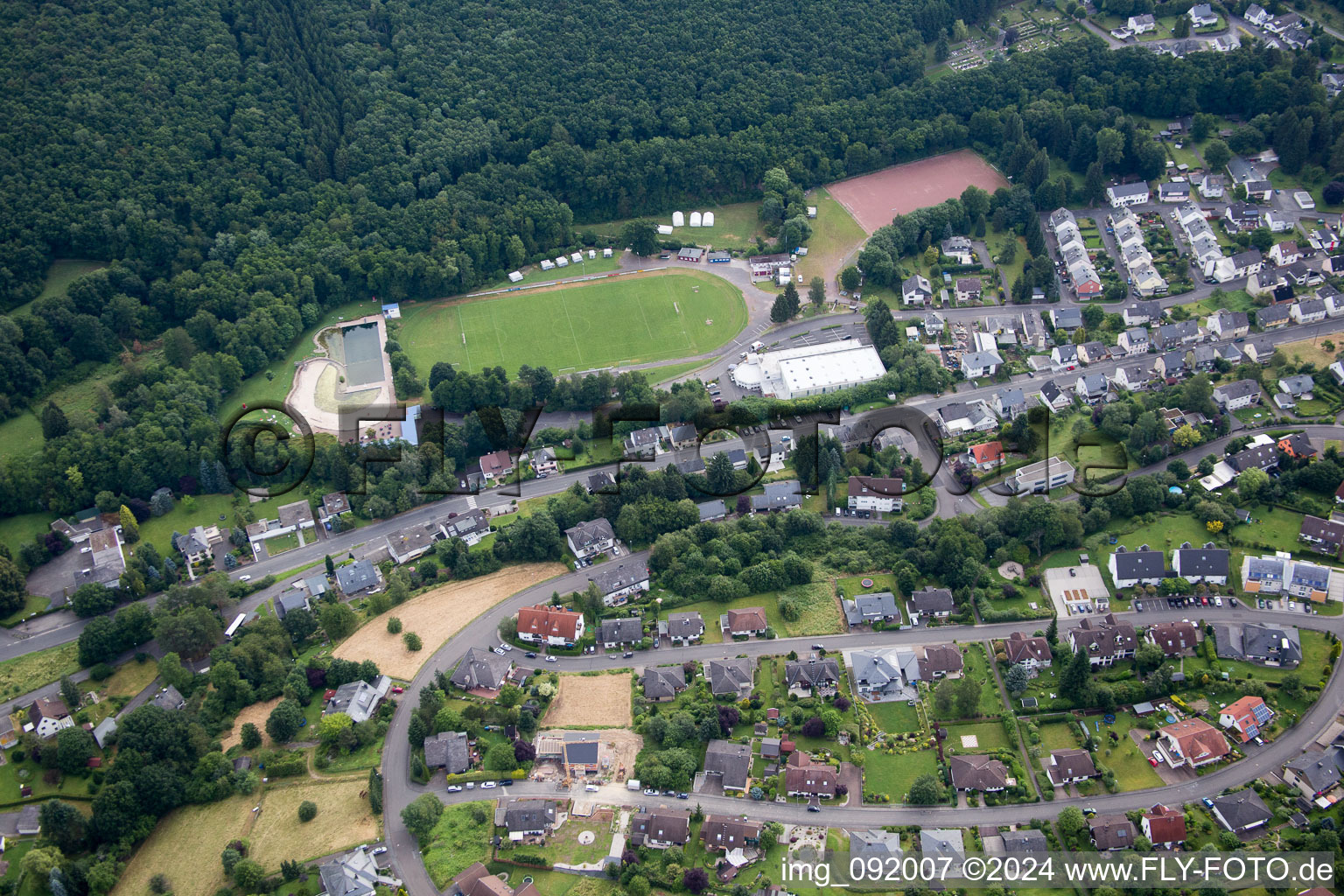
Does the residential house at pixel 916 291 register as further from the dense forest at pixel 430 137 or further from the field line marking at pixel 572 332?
the field line marking at pixel 572 332

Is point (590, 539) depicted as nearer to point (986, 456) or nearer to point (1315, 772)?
point (986, 456)

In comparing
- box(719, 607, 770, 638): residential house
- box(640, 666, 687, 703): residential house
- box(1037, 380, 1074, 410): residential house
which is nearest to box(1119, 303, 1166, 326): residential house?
box(1037, 380, 1074, 410): residential house

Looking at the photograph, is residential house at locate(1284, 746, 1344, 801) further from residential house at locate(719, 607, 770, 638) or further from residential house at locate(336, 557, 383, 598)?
residential house at locate(336, 557, 383, 598)

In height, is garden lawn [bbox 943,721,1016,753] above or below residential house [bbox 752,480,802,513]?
below

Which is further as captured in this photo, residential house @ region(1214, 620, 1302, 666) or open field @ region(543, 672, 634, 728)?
open field @ region(543, 672, 634, 728)

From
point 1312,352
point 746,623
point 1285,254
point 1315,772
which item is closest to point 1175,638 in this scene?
point 1315,772

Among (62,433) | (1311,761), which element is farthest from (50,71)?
(1311,761)

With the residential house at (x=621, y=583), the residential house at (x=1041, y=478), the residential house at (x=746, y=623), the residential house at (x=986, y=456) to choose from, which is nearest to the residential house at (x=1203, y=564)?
the residential house at (x=1041, y=478)
